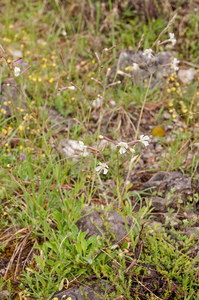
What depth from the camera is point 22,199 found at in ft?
7.96

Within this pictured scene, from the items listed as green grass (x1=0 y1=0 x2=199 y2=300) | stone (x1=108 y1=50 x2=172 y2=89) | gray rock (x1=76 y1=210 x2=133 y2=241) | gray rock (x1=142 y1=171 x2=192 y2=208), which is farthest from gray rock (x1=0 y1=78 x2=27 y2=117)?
gray rock (x1=142 y1=171 x2=192 y2=208)

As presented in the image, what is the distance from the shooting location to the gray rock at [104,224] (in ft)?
6.55

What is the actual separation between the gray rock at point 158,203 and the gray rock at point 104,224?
31cm

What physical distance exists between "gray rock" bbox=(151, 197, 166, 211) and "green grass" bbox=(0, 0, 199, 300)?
0.07 meters

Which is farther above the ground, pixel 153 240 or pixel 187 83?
pixel 187 83

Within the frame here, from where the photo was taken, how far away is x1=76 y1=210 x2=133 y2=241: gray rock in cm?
200

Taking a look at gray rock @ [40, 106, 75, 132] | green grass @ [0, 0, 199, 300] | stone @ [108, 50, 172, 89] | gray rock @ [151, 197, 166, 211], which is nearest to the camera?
green grass @ [0, 0, 199, 300]

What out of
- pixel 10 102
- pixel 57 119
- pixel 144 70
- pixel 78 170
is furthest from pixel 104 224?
pixel 144 70

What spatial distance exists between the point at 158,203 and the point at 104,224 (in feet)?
1.93

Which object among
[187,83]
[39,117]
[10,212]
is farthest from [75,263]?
[187,83]

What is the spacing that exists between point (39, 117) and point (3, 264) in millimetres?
1582

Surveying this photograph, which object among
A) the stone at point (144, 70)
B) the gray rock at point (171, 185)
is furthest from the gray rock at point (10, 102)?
the gray rock at point (171, 185)

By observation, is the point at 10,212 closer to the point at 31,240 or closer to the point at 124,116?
the point at 31,240

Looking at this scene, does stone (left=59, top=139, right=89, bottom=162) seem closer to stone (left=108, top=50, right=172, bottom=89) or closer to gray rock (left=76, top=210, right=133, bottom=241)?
gray rock (left=76, top=210, right=133, bottom=241)
